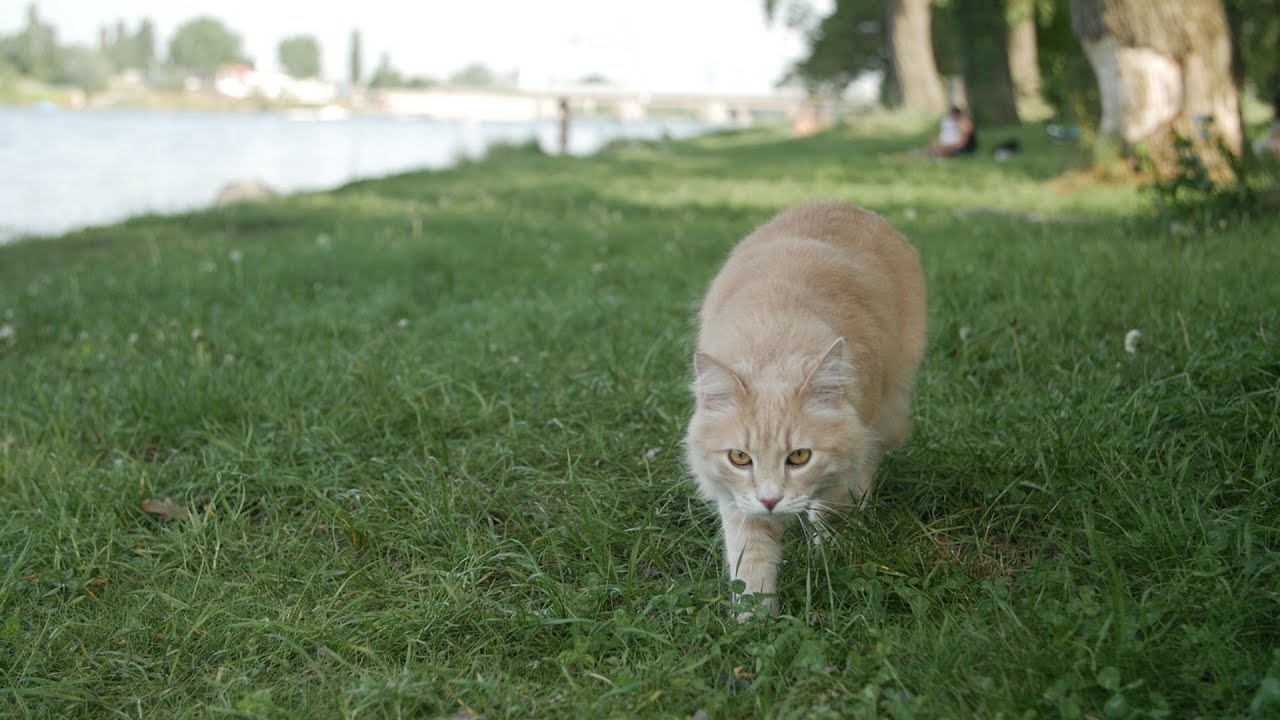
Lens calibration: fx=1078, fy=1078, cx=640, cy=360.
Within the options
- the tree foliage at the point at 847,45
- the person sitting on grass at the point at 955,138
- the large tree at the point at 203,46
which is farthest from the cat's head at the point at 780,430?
the large tree at the point at 203,46

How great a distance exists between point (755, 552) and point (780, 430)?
0.34 metres

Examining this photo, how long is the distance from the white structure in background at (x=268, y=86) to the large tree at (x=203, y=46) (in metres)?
3.37

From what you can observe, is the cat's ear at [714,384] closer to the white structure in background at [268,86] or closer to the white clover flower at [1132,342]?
the white clover flower at [1132,342]

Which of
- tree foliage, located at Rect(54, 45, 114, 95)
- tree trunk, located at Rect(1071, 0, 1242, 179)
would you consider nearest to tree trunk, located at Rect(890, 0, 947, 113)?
tree trunk, located at Rect(1071, 0, 1242, 179)

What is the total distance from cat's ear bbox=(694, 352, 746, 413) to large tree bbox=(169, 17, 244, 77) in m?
108

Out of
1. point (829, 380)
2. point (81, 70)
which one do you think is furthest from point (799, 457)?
point (81, 70)

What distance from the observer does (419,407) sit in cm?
423

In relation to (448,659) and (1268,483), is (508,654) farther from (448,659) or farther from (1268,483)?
(1268,483)

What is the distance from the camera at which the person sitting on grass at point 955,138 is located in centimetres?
1697

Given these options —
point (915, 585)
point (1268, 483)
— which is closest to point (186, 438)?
point (915, 585)

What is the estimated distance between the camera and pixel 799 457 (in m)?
2.86

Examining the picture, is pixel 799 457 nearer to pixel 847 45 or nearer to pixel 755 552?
pixel 755 552

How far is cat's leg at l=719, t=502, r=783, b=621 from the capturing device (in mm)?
2885

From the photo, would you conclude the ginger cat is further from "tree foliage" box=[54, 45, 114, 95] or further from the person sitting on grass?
"tree foliage" box=[54, 45, 114, 95]
